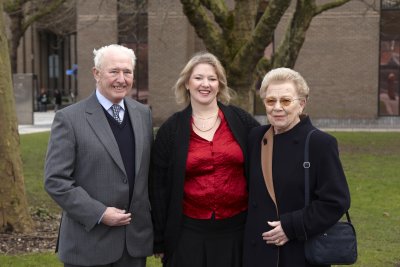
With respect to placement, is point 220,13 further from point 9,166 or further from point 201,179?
point 201,179

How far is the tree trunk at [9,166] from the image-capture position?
7.22 m

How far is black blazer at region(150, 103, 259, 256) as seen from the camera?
3871mm

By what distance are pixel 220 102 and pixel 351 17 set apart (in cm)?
2483

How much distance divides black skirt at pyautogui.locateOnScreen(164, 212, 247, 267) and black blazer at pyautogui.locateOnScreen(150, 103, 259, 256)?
0.08 meters

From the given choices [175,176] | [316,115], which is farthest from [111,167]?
[316,115]

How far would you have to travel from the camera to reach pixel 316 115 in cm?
2811

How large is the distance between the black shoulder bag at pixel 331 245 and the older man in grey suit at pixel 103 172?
1.05m

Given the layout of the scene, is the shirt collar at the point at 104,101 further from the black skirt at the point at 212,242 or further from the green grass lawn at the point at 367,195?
Result: the green grass lawn at the point at 367,195

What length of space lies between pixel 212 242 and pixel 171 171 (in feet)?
1.75

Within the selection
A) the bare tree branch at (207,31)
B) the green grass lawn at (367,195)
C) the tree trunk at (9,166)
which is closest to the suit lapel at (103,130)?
the green grass lawn at (367,195)

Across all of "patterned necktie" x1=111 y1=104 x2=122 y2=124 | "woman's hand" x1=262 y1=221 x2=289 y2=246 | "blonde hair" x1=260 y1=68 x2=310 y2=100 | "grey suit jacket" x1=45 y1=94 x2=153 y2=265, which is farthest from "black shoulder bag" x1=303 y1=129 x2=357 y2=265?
"patterned necktie" x1=111 y1=104 x2=122 y2=124

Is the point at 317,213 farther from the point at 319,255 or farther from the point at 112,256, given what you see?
the point at 112,256

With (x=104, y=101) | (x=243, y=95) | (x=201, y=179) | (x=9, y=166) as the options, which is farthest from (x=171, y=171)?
(x=243, y=95)

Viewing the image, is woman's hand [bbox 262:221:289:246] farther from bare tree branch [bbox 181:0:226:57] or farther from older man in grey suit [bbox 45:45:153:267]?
bare tree branch [bbox 181:0:226:57]
